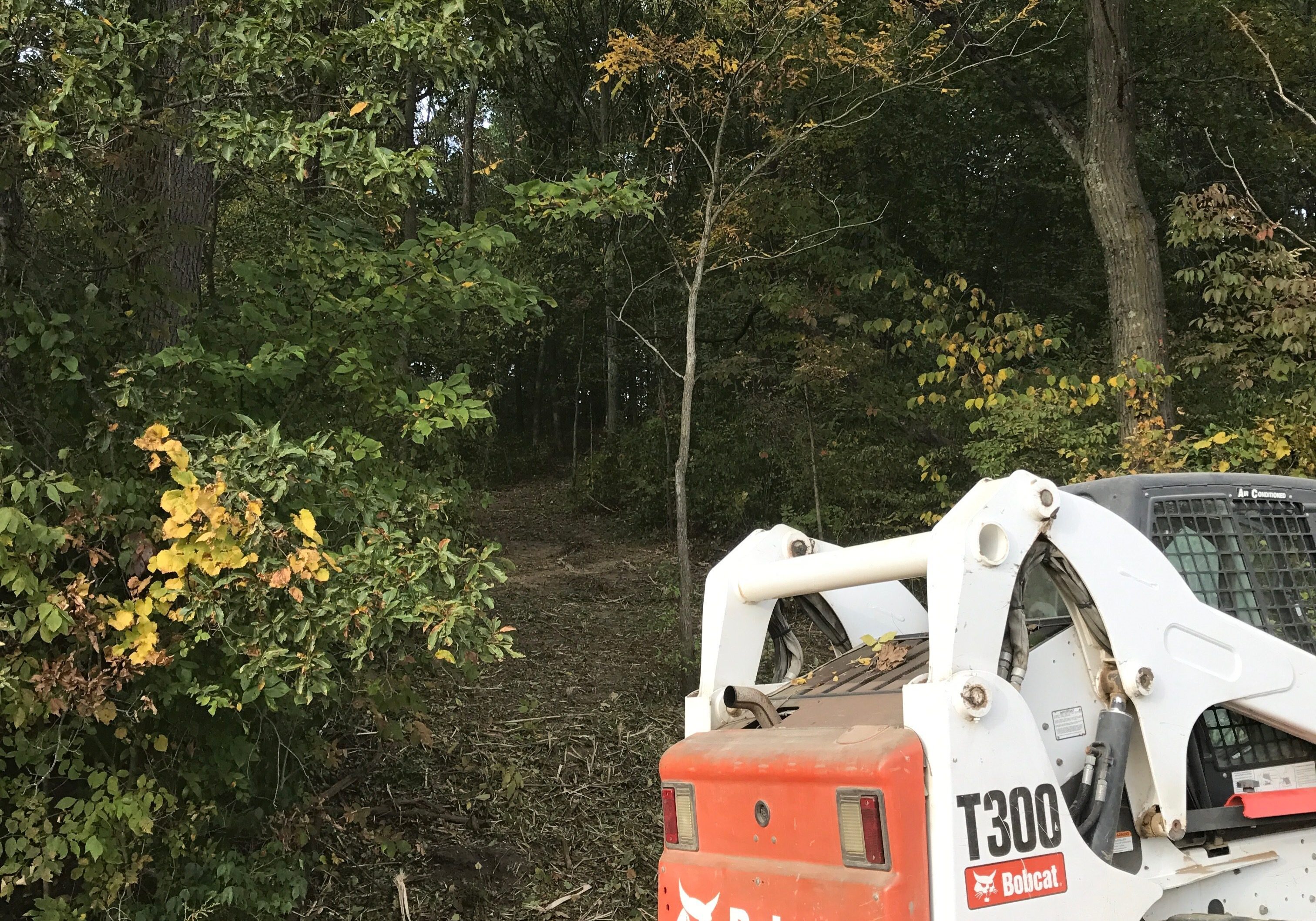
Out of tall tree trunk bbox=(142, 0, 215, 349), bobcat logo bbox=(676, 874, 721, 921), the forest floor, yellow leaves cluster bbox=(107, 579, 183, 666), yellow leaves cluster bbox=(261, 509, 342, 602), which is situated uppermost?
tall tree trunk bbox=(142, 0, 215, 349)

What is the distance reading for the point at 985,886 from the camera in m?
2.84

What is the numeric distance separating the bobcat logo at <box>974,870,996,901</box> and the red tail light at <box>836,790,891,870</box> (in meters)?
0.22

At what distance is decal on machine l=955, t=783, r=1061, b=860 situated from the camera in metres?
2.86

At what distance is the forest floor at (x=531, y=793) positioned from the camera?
592cm

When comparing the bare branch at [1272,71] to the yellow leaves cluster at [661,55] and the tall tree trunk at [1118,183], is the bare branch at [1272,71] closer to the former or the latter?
the tall tree trunk at [1118,183]

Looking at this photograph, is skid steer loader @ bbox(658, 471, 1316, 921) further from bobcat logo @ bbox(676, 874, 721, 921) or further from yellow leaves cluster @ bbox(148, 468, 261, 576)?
yellow leaves cluster @ bbox(148, 468, 261, 576)

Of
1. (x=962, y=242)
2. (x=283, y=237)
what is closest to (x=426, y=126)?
(x=962, y=242)

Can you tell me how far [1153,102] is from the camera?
1636 cm

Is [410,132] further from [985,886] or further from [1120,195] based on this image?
[985,886]

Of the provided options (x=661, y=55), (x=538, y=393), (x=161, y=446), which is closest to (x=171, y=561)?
(x=161, y=446)

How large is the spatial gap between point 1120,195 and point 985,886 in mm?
9633

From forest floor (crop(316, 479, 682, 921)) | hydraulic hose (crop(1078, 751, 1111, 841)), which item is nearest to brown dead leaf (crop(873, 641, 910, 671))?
hydraulic hose (crop(1078, 751, 1111, 841))

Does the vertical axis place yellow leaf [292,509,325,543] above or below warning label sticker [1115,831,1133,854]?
above

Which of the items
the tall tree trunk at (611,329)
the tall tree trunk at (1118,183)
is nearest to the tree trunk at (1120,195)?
the tall tree trunk at (1118,183)
